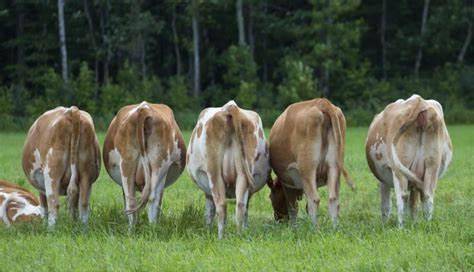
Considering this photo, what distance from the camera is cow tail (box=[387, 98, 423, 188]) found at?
9844 mm

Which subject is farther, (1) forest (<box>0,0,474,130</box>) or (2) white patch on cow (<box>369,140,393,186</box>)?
(1) forest (<box>0,0,474,130</box>)

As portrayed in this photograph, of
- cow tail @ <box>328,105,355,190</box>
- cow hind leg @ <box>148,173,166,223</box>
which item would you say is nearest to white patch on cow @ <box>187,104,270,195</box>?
cow hind leg @ <box>148,173,166,223</box>

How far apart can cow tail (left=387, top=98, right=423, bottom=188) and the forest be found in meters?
24.1

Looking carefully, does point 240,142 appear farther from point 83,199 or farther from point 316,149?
point 83,199

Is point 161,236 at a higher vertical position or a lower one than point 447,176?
higher

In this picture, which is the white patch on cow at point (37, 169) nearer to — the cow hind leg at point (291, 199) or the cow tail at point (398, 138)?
the cow hind leg at point (291, 199)

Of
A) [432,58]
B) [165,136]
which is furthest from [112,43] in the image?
[165,136]

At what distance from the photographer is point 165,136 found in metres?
10.2

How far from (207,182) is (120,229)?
1133 mm

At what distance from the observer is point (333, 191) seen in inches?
392

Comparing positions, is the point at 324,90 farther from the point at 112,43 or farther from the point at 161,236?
the point at 161,236

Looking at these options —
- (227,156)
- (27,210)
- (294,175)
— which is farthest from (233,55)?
(227,156)

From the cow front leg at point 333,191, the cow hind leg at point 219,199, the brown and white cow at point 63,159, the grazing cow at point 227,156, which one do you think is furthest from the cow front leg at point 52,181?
the cow front leg at point 333,191

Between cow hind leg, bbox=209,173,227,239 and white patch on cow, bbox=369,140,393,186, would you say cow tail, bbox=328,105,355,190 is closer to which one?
white patch on cow, bbox=369,140,393,186
